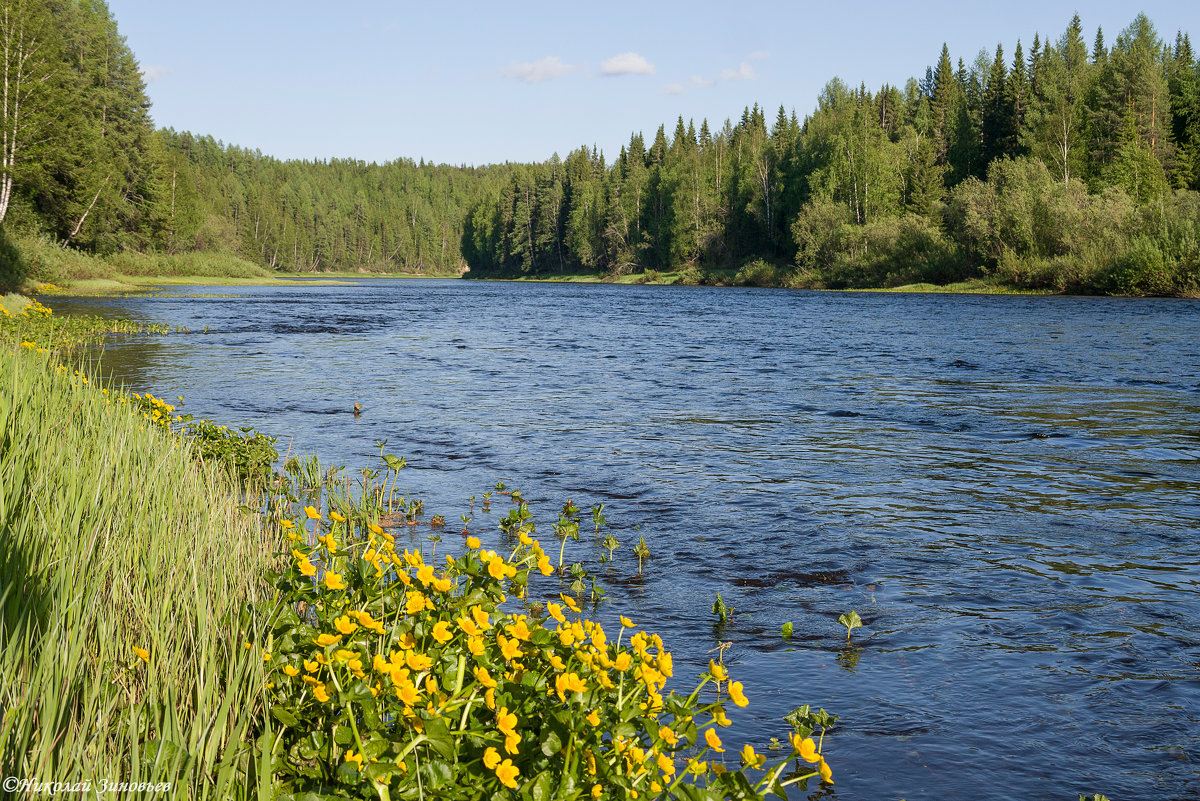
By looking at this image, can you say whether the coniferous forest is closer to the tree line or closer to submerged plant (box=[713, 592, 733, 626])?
the tree line

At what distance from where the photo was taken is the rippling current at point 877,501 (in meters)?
4.87

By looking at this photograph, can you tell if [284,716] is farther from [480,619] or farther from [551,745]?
[551,745]

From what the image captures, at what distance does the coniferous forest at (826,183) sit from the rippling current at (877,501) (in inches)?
1022

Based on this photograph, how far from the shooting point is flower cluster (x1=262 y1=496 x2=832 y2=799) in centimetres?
287

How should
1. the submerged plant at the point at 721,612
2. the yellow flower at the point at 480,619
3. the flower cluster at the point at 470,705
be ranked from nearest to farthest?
the flower cluster at the point at 470,705, the yellow flower at the point at 480,619, the submerged plant at the point at 721,612

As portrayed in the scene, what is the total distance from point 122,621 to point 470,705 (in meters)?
1.80

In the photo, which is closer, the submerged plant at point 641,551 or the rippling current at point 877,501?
the rippling current at point 877,501

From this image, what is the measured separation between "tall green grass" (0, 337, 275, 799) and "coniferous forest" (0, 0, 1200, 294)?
4023 centimetres

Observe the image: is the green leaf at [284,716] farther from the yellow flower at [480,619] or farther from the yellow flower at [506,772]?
the yellow flower at [506,772]

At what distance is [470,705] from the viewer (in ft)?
10.0

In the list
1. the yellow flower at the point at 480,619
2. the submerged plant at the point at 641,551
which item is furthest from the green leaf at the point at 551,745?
the submerged plant at the point at 641,551

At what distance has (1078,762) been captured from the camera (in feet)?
14.6

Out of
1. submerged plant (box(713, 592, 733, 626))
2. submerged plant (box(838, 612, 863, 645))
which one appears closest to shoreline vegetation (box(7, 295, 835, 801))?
submerged plant (box(838, 612, 863, 645))

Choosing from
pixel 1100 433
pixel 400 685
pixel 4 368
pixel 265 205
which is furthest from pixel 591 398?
pixel 265 205
